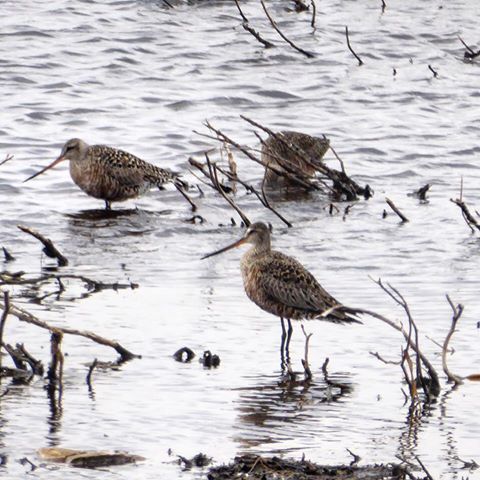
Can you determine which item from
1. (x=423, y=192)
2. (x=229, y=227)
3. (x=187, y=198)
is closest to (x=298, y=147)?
(x=423, y=192)

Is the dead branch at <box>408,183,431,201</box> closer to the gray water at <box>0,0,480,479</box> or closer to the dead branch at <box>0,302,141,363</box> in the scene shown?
the gray water at <box>0,0,480,479</box>

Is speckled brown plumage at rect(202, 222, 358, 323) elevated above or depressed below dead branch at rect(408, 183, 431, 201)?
above

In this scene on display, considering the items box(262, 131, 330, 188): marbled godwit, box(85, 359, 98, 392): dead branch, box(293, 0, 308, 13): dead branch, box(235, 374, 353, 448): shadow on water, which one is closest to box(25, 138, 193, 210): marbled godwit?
box(262, 131, 330, 188): marbled godwit

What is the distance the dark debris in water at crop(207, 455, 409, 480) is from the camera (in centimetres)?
570

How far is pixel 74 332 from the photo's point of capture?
6801 mm

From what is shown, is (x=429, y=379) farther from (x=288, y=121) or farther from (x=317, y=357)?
(x=288, y=121)

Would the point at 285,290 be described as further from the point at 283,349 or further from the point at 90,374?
the point at 90,374

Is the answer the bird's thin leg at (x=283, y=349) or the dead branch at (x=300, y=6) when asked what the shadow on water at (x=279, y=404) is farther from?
the dead branch at (x=300, y=6)

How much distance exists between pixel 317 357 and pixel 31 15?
41.9ft

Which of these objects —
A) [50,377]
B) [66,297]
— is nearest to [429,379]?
[50,377]

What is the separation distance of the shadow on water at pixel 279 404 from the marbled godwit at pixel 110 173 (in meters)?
5.12

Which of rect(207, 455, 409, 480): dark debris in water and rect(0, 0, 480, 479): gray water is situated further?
rect(0, 0, 480, 479): gray water

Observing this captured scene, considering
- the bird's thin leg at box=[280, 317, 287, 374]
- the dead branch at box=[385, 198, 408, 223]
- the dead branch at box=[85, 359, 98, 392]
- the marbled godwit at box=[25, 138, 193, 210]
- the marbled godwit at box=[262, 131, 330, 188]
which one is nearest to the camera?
the dead branch at box=[85, 359, 98, 392]

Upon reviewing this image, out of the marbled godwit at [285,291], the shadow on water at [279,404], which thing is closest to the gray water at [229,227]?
the shadow on water at [279,404]
